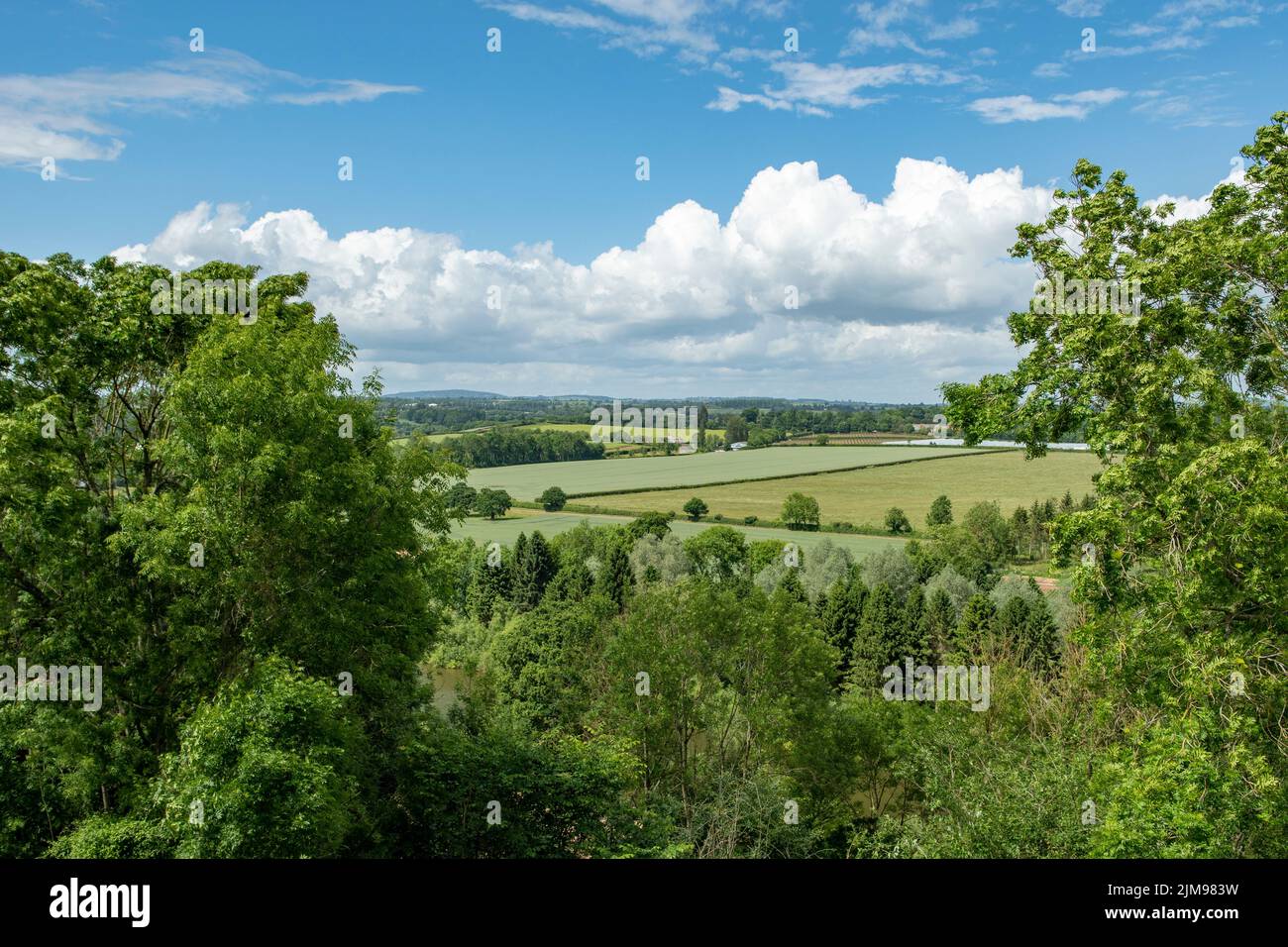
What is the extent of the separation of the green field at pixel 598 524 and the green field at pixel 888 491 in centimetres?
458

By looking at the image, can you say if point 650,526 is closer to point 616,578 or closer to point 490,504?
point 616,578

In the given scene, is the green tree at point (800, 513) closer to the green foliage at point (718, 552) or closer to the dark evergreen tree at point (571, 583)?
the green foliage at point (718, 552)

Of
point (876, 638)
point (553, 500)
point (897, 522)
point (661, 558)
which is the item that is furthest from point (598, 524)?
point (876, 638)

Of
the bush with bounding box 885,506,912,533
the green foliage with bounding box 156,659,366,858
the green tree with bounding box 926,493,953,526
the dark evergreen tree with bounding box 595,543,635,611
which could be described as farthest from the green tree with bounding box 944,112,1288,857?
the bush with bounding box 885,506,912,533

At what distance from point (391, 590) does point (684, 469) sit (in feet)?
322

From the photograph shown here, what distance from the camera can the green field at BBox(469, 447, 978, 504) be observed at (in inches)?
4126

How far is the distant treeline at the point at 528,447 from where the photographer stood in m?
114

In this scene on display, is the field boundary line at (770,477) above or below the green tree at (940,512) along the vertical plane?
above

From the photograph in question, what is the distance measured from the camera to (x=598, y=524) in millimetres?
87000

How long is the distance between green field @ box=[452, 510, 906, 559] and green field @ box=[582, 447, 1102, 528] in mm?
4584

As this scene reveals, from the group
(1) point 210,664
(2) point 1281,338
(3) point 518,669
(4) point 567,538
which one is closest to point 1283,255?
(2) point 1281,338

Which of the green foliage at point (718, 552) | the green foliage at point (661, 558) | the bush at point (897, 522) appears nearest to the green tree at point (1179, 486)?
the green foliage at point (661, 558)
